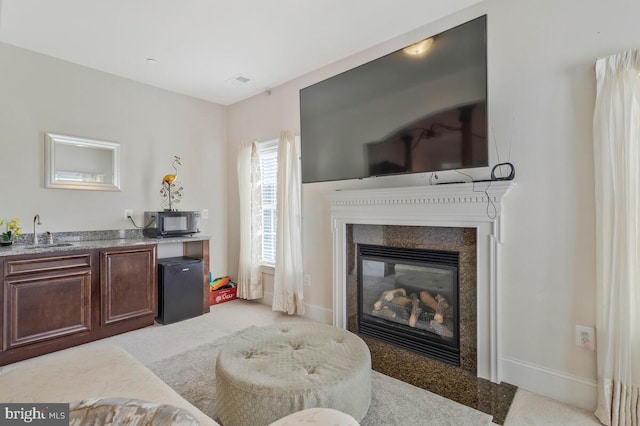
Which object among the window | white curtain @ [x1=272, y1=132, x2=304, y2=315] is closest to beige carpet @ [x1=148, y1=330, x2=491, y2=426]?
white curtain @ [x1=272, y1=132, x2=304, y2=315]

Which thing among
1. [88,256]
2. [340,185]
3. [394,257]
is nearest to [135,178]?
[88,256]

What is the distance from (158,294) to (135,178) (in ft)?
4.42

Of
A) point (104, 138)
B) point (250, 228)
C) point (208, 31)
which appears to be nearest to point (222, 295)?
point (250, 228)

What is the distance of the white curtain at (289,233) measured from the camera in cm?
337

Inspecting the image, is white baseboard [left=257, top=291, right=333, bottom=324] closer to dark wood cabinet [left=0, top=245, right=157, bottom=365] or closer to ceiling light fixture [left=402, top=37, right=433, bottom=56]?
dark wood cabinet [left=0, top=245, right=157, bottom=365]

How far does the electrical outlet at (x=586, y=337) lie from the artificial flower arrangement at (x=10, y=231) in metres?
4.28

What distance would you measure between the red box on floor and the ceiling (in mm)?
2551

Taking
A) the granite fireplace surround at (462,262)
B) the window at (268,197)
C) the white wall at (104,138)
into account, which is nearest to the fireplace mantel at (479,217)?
the granite fireplace surround at (462,262)

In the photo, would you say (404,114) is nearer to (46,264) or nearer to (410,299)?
(410,299)

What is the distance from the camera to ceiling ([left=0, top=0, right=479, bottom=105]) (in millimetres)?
2271

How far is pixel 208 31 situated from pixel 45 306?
103 inches

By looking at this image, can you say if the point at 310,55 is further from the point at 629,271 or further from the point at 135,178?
the point at 629,271

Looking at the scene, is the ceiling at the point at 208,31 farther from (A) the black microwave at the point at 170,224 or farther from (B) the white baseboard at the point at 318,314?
(B) the white baseboard at the point at 318,314

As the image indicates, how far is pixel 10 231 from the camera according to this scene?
2.73 metres
